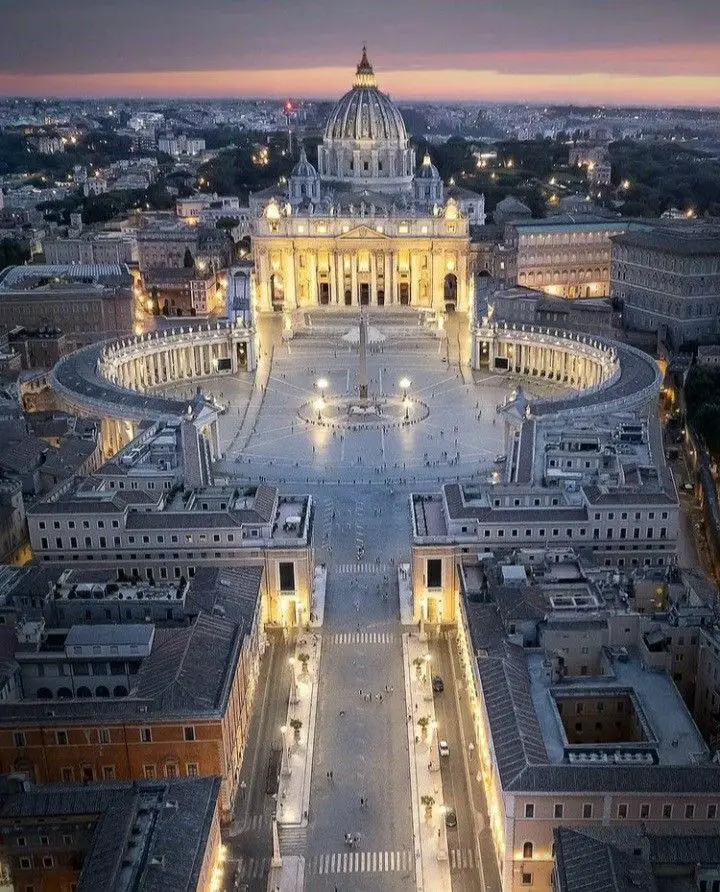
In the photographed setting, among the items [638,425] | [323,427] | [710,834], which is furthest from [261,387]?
[710,834]

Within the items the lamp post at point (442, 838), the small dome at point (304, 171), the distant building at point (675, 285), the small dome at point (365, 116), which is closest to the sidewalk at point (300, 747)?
the lamp post at point (442, 838)

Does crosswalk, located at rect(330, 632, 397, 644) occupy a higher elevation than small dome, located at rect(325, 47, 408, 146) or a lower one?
lower


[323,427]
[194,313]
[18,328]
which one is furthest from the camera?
[194,313]

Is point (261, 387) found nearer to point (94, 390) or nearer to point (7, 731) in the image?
point (94, 390)

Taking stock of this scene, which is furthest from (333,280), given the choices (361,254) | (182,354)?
(182,354)

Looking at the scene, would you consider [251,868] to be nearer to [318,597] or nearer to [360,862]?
[360,862]

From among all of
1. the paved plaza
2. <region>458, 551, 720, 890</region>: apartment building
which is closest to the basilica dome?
the paved plaza

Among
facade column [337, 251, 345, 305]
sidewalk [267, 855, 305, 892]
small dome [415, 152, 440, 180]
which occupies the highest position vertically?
small dome [415, 152, 440, 180]

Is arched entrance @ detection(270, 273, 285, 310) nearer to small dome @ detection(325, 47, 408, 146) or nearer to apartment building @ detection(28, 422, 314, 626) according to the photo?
small dome @ detection(325, 47, 408, 146)
